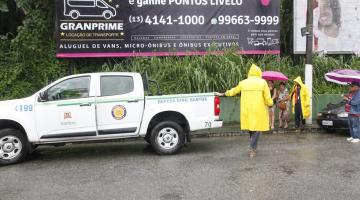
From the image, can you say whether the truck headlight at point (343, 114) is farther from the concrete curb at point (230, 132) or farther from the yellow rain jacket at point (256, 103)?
the yellow rain jacket at point (256, 103)

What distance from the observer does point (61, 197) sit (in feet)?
22.5

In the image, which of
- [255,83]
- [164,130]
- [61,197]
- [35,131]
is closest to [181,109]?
[164,130]

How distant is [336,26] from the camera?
17.8m

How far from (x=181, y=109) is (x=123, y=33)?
6.51 metres

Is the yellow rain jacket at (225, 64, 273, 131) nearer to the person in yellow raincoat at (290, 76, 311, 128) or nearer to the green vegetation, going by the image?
the person in yellow raincoat at (290, 76, 311, 128)

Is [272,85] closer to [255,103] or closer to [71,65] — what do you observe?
[255,103]

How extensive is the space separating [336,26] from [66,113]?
39.5 ft

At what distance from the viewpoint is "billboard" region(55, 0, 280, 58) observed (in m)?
15.3

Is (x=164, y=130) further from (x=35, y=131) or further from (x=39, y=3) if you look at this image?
(x=39, y=3)

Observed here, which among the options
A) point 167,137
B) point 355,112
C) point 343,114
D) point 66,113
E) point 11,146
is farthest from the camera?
point 343,114

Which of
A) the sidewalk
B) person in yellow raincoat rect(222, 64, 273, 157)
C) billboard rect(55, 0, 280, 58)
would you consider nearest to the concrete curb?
the sidewalk

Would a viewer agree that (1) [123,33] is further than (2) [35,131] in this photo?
Yes

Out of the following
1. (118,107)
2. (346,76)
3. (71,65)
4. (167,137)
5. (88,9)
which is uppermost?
(88,9)

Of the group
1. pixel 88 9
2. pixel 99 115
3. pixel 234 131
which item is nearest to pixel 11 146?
pixel 99 115
